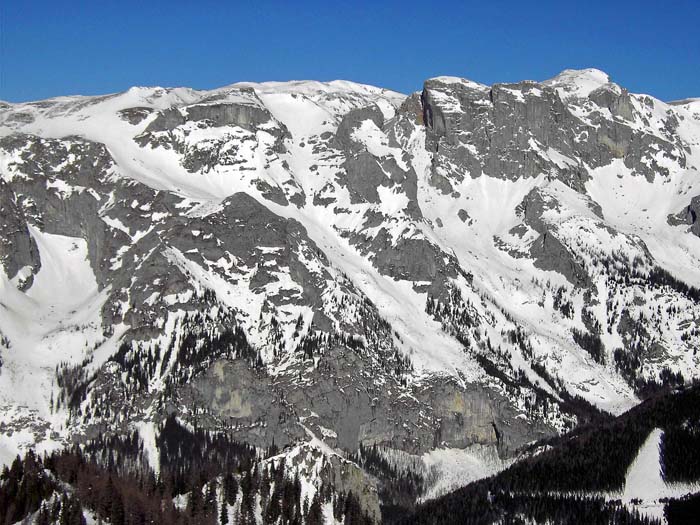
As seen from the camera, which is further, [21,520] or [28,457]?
[28,457]

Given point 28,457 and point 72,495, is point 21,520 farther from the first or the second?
point 28,457

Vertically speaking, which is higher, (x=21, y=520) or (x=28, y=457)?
(x=28, y=457)

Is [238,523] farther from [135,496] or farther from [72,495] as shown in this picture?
[72,495]

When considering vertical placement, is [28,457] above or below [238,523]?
above

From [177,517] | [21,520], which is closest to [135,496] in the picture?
[177,517]

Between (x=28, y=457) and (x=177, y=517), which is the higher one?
(x=28, y=457)

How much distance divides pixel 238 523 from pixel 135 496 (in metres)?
18.2

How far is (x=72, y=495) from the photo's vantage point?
178750 millimetres

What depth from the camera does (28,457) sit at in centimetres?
19862

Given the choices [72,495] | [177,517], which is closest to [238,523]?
A: [177,517]

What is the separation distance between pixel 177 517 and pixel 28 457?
28.3m

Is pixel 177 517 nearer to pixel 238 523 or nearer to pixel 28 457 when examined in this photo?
pixel 238 523

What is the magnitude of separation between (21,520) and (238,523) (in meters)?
41.3

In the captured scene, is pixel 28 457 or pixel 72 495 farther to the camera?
pixel 28 457
